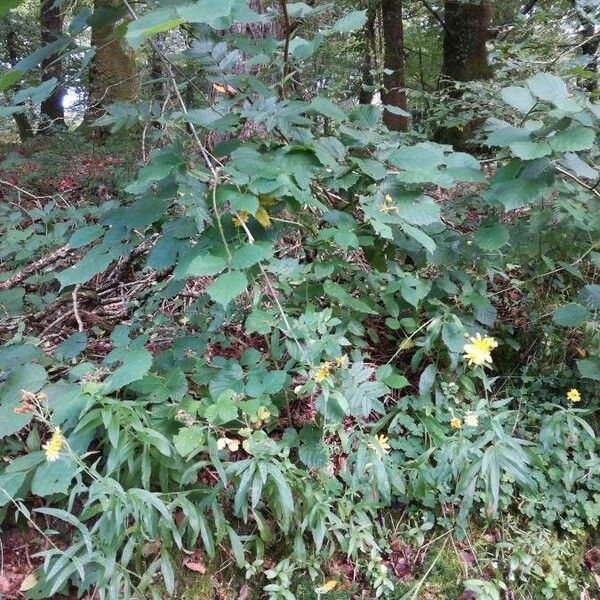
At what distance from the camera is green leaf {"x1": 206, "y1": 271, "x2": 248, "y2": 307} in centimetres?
107

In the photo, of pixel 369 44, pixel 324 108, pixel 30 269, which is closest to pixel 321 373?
pixel 324 108

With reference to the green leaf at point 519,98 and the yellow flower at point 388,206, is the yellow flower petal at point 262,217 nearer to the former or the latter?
the yellow flower at point 388,206

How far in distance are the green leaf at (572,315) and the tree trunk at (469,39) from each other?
473 cm

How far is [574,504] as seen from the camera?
183cm

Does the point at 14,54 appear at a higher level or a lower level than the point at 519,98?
lower

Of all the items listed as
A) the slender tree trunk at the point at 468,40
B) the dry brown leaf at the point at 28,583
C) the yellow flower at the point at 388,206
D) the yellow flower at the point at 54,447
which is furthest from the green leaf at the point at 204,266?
the slender tree trunk at the point at 468,40

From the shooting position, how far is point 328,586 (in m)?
1.63

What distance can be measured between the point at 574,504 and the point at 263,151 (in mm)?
1846

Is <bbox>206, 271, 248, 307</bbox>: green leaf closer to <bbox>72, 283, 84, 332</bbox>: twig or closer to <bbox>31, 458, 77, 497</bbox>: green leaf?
<bbox>31, 458, 77, 497</bbox>: green leaf

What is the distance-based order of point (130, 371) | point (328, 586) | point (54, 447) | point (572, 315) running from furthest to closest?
point (572, 315) → point (328, 586) → point (130, 371) → point (54, 447)

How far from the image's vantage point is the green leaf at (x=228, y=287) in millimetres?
1072

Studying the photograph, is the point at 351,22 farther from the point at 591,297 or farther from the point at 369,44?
the point at 369,44

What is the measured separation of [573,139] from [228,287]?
122 centimetres

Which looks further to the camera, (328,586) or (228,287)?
(328,586)
